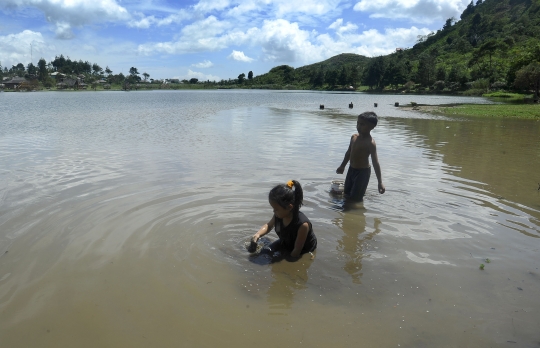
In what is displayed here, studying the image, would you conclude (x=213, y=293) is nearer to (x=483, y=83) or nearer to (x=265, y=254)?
(x=265, y=254)

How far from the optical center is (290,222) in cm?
471

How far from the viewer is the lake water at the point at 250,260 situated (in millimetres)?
3373

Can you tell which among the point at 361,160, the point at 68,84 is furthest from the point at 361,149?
the point at 68,84

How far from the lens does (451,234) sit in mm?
5609

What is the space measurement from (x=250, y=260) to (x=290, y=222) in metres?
0.68

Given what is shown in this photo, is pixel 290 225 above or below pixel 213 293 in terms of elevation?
above

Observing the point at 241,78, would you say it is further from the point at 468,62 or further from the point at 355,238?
the point at 355,238

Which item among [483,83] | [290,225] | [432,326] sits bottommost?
[432,326]

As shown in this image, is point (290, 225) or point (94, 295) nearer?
point (94, 295)

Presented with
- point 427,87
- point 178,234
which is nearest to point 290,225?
point 178,234

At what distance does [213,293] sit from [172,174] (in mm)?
5389

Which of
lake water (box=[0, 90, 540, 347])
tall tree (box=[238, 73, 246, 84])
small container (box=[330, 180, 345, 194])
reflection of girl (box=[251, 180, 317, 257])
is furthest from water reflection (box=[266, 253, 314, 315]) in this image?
tall tree (box=[238, 73, 246, 84])

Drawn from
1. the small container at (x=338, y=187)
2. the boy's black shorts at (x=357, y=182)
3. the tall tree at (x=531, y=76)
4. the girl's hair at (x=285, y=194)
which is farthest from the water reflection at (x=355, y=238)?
the tall tree at (x=531, y=76)

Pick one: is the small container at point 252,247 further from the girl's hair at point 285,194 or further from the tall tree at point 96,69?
the tall tree at point 96,69
